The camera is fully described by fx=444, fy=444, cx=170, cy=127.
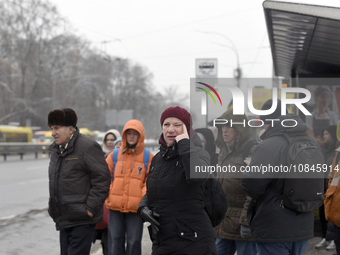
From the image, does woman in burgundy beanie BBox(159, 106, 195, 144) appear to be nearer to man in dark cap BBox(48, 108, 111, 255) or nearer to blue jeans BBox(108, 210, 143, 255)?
man in dark cap BBox(48, 108, 111, 255)

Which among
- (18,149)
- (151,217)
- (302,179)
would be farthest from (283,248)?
(18,149)

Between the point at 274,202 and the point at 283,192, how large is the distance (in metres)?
0.11

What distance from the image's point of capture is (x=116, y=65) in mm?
63875

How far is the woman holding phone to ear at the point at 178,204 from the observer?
3061mm

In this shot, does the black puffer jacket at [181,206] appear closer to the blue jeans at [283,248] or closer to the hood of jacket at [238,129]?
the blue jeans at [283,248]

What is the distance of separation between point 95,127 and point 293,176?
59.7 metres

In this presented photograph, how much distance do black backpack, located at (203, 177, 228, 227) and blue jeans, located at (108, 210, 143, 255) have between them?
6.64 ft

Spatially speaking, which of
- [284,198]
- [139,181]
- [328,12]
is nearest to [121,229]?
[139,181]

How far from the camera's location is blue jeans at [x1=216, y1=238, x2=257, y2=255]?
433cm

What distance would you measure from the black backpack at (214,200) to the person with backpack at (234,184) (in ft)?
2.90

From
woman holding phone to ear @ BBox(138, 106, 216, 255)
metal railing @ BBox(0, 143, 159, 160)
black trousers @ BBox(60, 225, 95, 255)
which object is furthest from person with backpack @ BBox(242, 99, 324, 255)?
metal railing @ BBox(0, 143, 159, 160)

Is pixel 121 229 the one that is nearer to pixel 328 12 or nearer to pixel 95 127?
pixel 328 12

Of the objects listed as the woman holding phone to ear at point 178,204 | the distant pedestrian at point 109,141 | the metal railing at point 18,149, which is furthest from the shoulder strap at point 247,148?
the metal railing at point 18,149

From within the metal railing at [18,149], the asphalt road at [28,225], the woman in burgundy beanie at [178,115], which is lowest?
the metal railing at [18,149]
